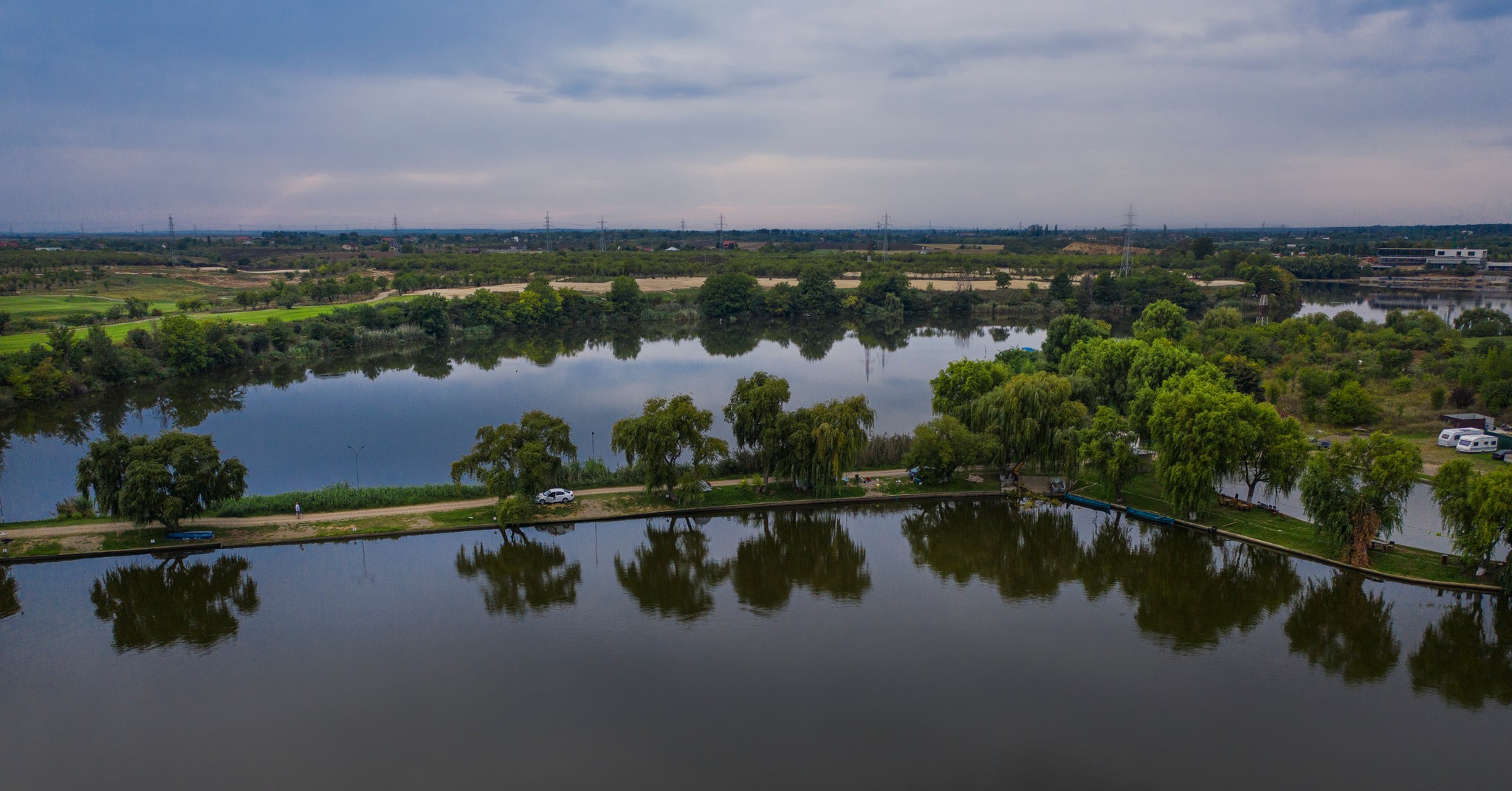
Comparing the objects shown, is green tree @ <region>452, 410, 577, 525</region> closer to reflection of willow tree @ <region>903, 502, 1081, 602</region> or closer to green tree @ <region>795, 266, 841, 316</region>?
reflection of willow tree @ <region>903, 502, 1081, 602</region>

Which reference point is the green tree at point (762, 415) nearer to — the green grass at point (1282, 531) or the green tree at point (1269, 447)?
the green grass at point (1282, 531)

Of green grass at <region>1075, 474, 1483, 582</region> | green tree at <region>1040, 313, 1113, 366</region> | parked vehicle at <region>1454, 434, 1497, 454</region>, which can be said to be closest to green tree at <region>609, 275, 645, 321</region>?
green tree at <region>1040, 313, 1113, 366</region>

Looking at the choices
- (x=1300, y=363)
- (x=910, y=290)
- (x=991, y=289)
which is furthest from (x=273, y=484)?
(x=991, y=289)

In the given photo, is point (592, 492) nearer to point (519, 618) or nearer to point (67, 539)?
point (519, 618)

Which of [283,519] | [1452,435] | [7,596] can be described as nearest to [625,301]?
[283,519]

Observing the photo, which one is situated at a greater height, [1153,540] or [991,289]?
[991,289]

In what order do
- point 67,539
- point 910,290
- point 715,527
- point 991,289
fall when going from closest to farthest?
1. point 67,539
2. point 715,527
3. point 910,290
4. point 991,289
